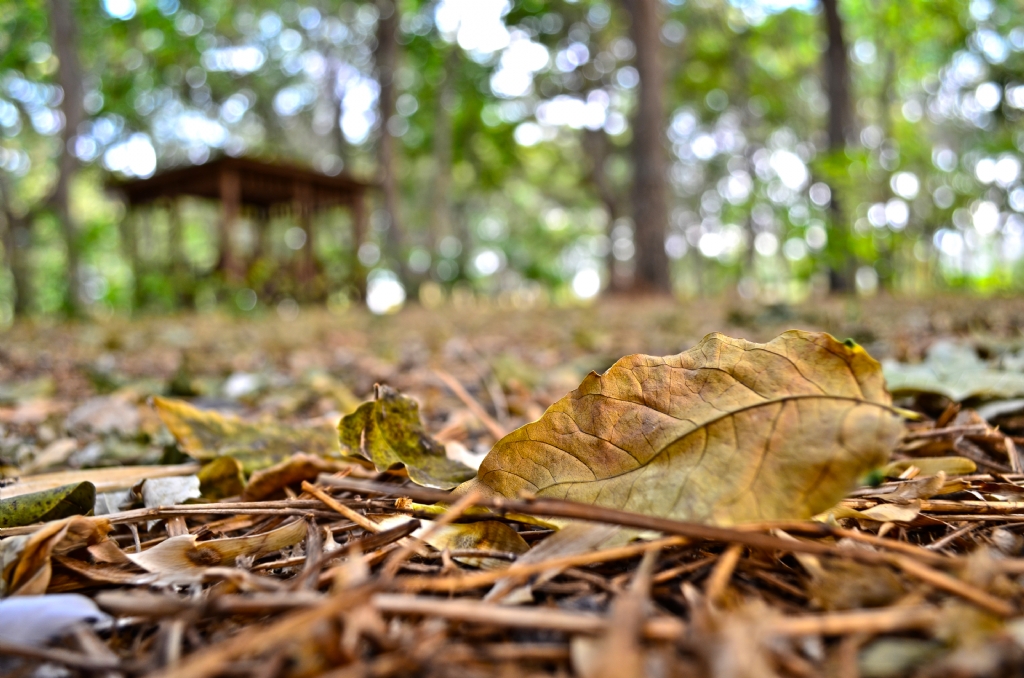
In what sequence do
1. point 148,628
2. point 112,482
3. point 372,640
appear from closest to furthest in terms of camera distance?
point 372,640
point 148,628
point 112,482

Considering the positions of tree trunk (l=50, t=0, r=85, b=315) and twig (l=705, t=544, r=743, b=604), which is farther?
tree trunk (l=50, t=0, r=85, b=315)

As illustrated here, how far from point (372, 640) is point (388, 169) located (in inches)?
503

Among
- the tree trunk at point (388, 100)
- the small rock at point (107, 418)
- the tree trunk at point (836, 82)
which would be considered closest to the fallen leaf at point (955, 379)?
the small rock at point (107, 418)

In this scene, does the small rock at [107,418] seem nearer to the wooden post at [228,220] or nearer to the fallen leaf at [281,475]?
the fallen leaf at [281,475]

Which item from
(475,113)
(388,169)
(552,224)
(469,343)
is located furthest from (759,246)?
(469,343)

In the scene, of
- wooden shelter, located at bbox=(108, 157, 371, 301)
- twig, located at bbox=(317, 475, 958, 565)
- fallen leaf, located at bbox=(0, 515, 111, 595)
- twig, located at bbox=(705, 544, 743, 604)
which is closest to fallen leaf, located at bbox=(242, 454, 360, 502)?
fallen leaf, located at bbox=(0, 515, 111, 595)

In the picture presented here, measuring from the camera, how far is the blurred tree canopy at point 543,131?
7.24 metres

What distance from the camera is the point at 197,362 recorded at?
112 inches

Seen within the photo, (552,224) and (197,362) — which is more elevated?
(552,224)

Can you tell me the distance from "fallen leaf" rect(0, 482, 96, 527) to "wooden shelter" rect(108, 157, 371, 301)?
927 cm

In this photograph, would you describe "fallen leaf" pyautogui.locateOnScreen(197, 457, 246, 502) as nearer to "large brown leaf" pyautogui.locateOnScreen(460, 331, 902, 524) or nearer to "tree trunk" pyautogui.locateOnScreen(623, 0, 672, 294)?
"large brown leaf" pyautogui.locateOnScreen(460, 331, 902, 524)

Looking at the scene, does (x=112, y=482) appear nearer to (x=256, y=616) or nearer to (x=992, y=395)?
(x=256, y=616)

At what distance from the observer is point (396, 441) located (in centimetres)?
94

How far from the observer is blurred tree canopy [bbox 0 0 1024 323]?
23.7 feet
